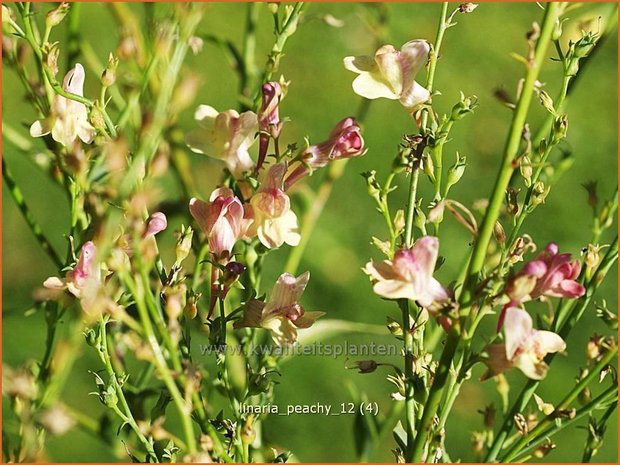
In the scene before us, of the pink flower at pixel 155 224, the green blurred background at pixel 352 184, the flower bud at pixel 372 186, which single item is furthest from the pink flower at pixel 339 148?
the green blurred background at pixel 352 184

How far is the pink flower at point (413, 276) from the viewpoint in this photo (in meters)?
0.53

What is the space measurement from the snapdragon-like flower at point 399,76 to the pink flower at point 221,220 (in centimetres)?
14

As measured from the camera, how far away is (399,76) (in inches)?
25.0

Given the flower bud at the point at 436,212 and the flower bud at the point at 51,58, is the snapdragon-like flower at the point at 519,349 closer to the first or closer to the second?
the flower bud at the point at 436,212

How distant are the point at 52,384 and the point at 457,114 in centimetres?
36

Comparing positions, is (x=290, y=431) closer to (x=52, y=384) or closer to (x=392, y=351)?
(x=392, y=351)

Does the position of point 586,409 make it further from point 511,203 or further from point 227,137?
point 227,137

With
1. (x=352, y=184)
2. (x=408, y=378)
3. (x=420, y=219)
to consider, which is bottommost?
(x=352, y=184)

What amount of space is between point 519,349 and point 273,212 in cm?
20

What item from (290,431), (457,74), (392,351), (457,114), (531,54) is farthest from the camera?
(457,74)

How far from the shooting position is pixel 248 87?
0.87m

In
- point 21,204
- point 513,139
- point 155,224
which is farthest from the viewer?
point 21,204

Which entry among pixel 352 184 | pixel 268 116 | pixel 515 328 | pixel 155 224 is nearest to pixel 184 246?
pixel 155 224

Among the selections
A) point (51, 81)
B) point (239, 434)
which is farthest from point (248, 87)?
point (239, 434)
